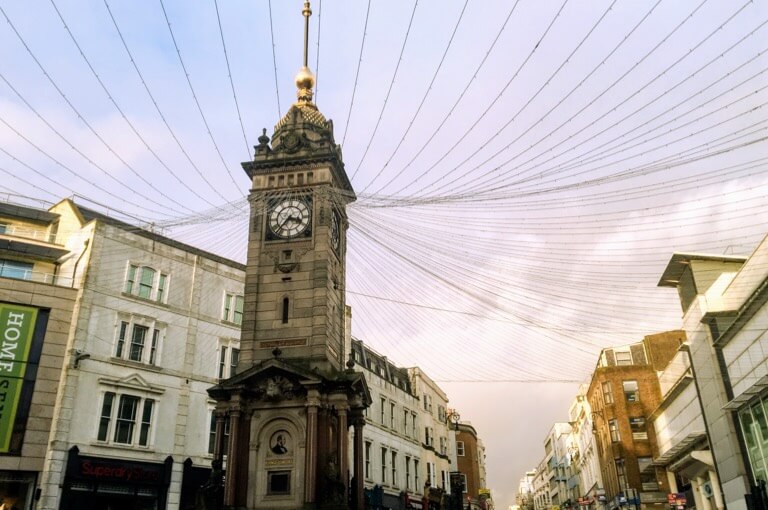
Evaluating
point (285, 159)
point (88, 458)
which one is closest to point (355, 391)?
point (285, 159)

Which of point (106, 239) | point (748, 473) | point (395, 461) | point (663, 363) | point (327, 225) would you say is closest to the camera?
point (327, 225)

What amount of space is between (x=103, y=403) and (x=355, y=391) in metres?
15.6

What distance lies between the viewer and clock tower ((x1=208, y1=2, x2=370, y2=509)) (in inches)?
961

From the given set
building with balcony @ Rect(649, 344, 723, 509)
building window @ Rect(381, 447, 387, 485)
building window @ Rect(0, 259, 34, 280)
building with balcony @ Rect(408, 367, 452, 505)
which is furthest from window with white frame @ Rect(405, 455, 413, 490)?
building window @ Rect(0, 259, 34, 280)

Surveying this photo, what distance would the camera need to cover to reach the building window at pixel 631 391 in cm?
5819

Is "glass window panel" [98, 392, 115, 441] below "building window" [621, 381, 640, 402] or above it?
below

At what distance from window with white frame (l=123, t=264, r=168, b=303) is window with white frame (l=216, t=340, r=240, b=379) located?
4820 mm

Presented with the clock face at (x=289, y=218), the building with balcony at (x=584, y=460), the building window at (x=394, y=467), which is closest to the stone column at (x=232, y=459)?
the clock face at (x=289, y=218)

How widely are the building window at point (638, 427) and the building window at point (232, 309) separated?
36.6m

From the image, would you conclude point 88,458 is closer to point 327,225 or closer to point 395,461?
point 327,225

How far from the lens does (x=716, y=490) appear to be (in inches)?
1433

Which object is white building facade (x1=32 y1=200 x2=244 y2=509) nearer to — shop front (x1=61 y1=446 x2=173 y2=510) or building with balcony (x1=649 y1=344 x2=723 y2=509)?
shop front (x1=61 y1=446 x2=173 y2=510)

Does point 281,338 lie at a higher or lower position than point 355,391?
higher

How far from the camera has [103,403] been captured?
111ft
